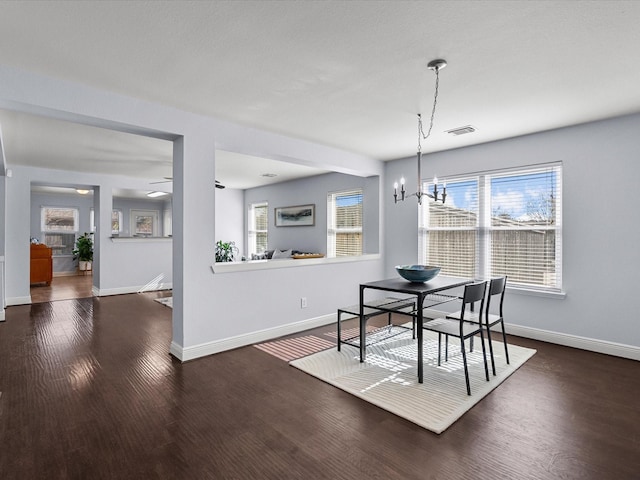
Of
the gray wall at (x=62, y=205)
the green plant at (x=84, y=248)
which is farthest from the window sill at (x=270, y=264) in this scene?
the gray wall at (x=62, y=205)

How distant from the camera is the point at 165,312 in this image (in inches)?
217

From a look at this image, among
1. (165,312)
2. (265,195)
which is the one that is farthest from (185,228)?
(265,195)

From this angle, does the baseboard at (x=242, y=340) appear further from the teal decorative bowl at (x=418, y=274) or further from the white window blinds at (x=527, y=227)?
the white window blinds at (x=527, y=227)

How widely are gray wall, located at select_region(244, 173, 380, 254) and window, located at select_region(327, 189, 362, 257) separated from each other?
11 centimetres

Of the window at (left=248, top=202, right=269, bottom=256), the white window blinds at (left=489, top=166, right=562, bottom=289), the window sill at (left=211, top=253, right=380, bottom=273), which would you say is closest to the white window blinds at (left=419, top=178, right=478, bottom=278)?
the white window blinds at (left=489, top=166, right=562, bottom=289)

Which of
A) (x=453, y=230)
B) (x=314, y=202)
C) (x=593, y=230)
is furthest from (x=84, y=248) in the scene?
(x=593, y=230)

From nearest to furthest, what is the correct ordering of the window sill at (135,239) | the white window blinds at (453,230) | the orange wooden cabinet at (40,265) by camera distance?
the white window blinds at (453,230)
the window sill at (135,239)
the orange wooden cabinet at (40,265)

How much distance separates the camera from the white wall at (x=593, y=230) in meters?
3.47

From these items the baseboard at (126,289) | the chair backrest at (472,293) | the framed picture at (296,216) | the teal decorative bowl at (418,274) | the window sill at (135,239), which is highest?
the framed picture at (296,216)

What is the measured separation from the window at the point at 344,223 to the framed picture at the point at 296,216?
490 mm

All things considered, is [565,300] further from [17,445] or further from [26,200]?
[26,200]

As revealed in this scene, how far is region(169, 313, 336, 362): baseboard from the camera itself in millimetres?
3459

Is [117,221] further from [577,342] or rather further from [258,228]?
[577,342]

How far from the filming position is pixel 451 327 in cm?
304
